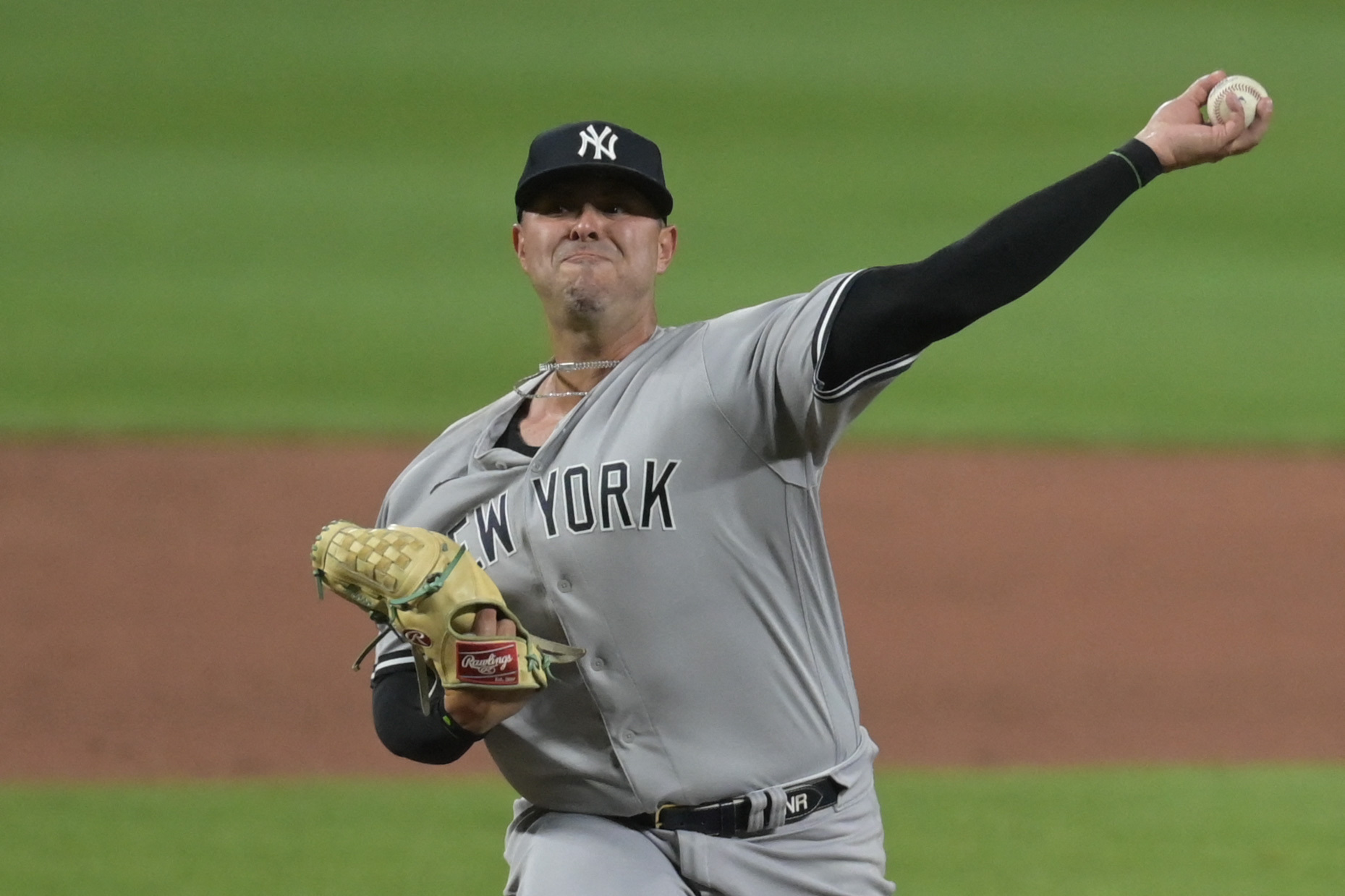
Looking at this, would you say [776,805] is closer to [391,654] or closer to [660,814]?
[660,814]

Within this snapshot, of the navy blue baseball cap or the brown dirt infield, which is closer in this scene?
the navy blue baseball cap

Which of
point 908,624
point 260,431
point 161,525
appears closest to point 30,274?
point 260,431

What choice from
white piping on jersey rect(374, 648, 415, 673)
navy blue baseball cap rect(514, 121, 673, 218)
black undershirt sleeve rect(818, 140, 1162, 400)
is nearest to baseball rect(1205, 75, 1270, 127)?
black undershirt sleeve rect(818, 140, 1162, 400)

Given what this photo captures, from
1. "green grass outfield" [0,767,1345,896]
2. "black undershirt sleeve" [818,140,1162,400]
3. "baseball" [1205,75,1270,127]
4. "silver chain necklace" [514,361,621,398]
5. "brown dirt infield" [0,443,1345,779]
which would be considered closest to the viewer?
"black undershirt sleeve" [818,140,1162,400]

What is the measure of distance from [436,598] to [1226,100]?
1592mm

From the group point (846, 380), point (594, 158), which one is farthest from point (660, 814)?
point (594, 158)

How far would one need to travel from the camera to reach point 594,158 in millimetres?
3148

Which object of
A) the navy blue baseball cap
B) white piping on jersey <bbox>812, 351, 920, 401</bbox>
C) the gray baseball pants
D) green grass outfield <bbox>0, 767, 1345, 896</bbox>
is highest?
the navy blue baseball cap

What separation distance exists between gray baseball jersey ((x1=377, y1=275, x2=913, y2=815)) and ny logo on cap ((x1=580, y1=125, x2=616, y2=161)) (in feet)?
1.31

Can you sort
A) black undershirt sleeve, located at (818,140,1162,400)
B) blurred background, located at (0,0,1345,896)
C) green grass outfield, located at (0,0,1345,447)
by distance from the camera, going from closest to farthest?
1. black undershirt sleeve, located at (818,140,1162,400)
2. blurred background, located at (0,0,1345,896)
3. green grass outfield, located at (0,0,1345,447)

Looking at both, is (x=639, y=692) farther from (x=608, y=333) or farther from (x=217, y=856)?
(x=217, y=856)

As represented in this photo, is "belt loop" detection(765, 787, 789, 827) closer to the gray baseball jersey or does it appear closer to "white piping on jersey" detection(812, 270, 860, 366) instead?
Result: the gray baseball jersey

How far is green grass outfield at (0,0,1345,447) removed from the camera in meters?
11.3

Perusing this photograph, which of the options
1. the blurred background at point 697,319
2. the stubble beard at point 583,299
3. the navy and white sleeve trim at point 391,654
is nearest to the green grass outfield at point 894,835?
the blurred background at point 697,319
